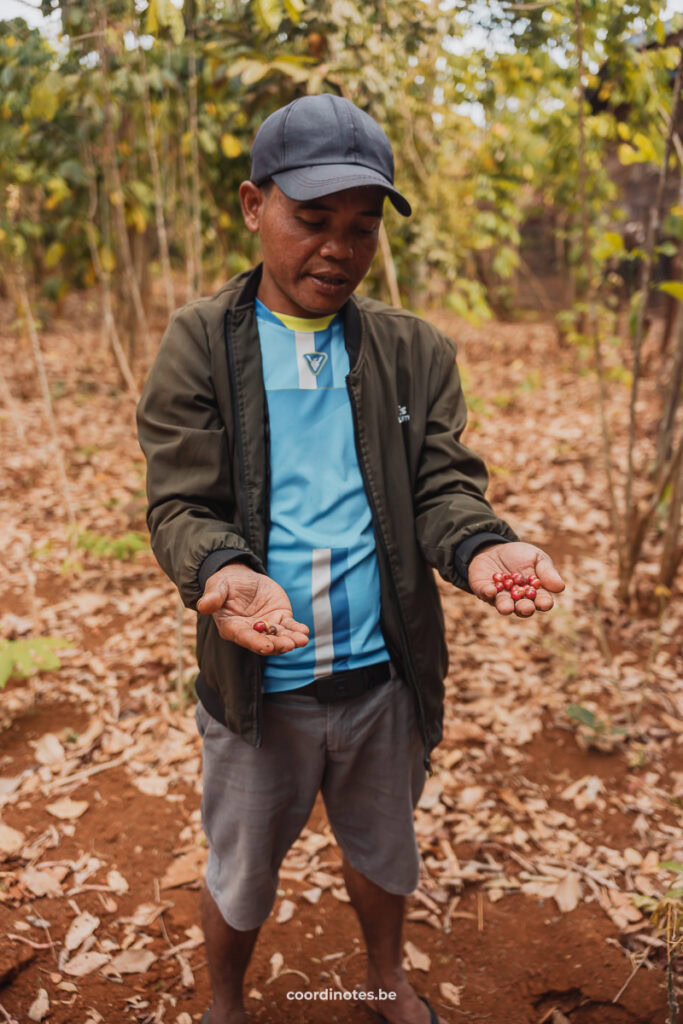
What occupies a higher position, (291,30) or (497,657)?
(291,30)

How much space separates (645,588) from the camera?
3678 millimetres

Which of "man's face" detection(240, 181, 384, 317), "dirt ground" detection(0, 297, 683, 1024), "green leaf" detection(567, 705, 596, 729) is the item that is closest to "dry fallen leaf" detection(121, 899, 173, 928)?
"dirt ground" detection(0, 297, 683, 1024)

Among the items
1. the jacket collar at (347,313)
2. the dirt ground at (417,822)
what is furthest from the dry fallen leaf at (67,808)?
the jacket collar at (347,313)

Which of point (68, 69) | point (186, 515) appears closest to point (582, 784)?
point (186, 515)

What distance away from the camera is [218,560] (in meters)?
1.32

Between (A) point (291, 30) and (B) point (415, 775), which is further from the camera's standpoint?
Answer: (A) point (291, 30)

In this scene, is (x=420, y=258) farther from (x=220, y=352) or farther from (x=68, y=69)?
(x=220, y=352)

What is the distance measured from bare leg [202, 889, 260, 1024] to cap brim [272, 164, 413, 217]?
153 centimetres

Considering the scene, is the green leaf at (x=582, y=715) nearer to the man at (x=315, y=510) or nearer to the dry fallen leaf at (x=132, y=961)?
the man at (x=315, y=510)

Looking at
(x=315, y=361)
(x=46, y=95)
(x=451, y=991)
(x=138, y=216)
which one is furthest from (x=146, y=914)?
(x=138, y=216)

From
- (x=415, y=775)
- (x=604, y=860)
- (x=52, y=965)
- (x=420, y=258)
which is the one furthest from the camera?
(x=420, y=258)

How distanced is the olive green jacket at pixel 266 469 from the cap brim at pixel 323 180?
23 cm

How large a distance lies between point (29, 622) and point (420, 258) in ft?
8.79

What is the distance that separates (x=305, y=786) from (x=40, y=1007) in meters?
0.97
